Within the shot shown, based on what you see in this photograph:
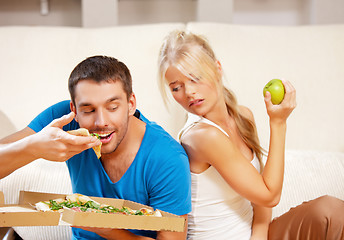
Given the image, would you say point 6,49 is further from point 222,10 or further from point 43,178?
point 222,10

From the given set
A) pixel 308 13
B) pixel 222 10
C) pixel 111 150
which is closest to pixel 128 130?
pixel 111 150

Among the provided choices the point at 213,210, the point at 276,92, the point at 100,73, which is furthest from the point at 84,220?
the point at 276,92

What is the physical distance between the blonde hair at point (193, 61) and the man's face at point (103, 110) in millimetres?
245

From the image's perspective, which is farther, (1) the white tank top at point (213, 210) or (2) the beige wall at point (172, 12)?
(2) the beige wall at point (172, 12)

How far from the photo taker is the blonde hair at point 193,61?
138 cm

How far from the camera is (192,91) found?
1.36m

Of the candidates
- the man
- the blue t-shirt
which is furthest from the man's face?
the blue t-shirt

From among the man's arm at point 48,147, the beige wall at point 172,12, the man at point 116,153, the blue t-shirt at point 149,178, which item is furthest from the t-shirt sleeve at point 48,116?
the beige wall at point 172,12

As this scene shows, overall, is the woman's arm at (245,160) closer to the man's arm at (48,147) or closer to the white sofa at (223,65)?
the man's arm at (48,147)

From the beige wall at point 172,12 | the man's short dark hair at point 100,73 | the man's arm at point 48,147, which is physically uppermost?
the beige wall at point 172,12

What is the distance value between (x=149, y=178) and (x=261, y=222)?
0.42 meters

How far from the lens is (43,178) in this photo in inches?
67.0

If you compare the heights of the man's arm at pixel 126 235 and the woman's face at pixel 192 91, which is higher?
the woman's face at pixel 192 91

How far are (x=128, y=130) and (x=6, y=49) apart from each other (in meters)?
1.11
